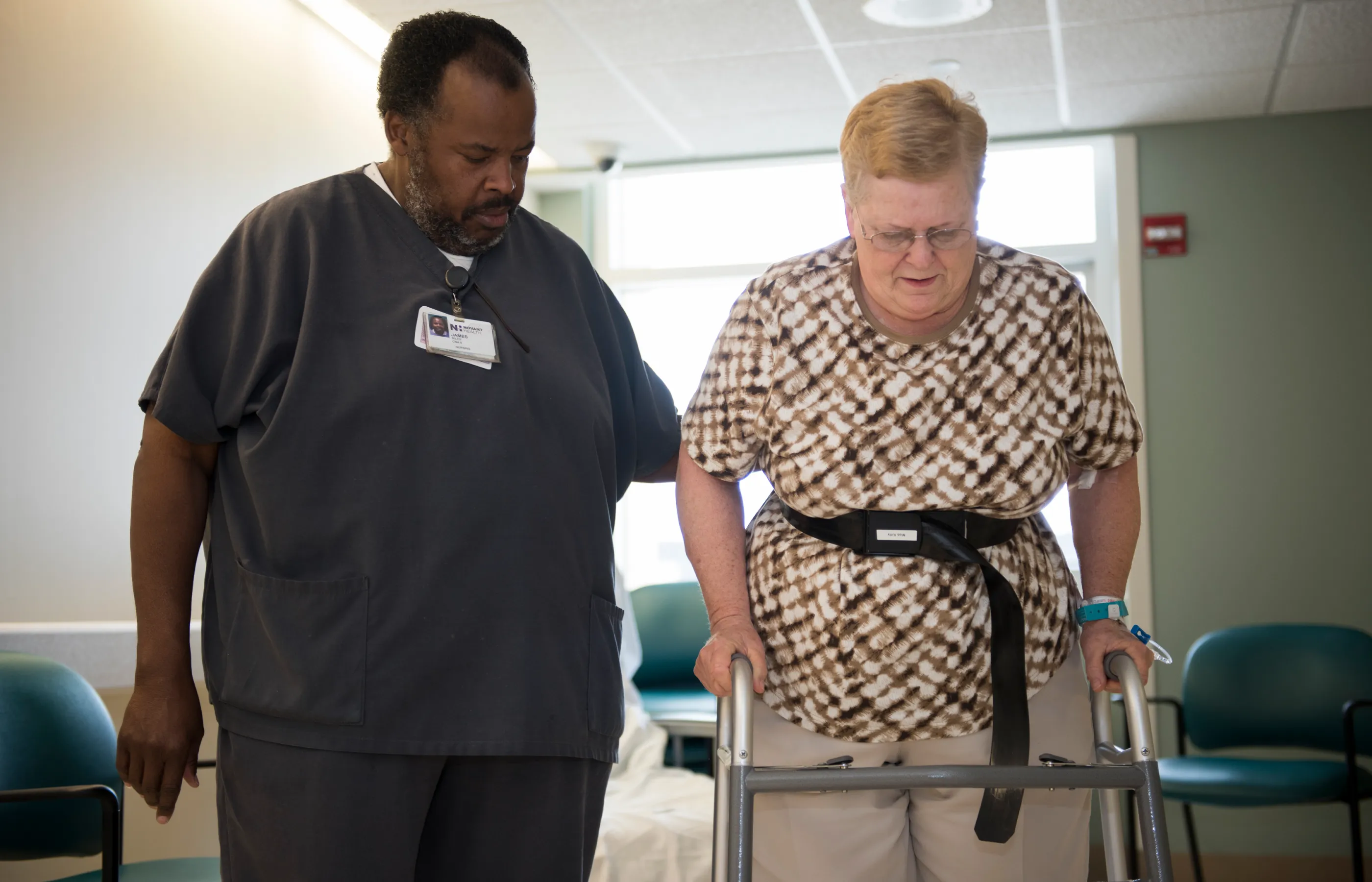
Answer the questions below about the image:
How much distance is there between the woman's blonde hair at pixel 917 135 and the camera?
1354 millimetres

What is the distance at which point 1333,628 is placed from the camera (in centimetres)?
409

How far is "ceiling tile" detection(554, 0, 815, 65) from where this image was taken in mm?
3879

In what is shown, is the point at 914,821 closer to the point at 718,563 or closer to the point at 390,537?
the point at 718,563

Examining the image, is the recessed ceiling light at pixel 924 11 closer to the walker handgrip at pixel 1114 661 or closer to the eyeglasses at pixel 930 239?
the eyeglasses at pixel 930 239

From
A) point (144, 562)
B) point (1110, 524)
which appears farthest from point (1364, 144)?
point (144, 562)

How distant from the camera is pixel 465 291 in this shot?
56.6 inches

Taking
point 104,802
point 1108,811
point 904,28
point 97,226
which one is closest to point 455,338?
point 1108,811

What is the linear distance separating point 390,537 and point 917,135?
0.73 metres

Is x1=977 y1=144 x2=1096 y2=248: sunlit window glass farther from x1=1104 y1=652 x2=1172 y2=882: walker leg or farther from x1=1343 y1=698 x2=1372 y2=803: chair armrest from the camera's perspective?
x1=1104 y1=652 x2=1172 y2=882: walker leg

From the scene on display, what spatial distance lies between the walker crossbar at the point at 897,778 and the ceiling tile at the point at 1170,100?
378cm

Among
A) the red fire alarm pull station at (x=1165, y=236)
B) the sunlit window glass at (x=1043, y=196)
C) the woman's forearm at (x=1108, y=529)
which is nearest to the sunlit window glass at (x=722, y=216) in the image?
the sunlit window glass at (x=1043, y=196)

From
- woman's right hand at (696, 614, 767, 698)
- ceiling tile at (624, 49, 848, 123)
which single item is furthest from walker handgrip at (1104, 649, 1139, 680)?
ceiling tile at (624, 49, 848, 123)

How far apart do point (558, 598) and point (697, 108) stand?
12.7ft

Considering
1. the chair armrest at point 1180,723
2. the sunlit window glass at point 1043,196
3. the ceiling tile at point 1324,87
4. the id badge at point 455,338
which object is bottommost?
the chair armrest at point 1180,723
